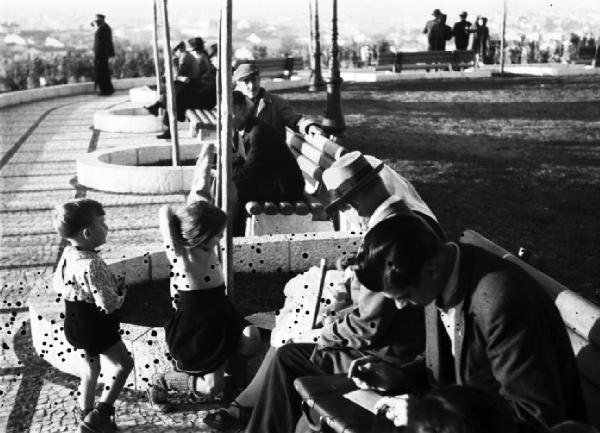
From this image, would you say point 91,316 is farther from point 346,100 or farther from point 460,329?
point 346,100

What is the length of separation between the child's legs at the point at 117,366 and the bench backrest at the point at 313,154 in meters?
2.83

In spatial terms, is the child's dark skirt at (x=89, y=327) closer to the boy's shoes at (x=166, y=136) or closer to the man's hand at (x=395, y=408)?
the man's hand at (x=395, y=408)

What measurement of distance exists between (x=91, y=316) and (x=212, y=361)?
643mm

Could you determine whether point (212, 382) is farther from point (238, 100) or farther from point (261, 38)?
point (261, 38)

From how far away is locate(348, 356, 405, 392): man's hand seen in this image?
3.19 meters

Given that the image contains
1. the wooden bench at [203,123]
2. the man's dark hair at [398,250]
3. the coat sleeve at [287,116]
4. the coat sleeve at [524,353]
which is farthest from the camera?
the wooden bench at [203,123]

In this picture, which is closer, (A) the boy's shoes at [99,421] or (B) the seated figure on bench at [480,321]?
(B) the seated figure on bench at [480,321]

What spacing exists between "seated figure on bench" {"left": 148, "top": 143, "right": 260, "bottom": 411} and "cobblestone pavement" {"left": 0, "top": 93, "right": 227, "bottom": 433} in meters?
0.31

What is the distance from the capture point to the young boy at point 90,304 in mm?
4328

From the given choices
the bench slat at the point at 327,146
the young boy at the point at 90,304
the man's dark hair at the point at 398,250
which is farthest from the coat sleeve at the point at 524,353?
the bench slat at the point at 327,146

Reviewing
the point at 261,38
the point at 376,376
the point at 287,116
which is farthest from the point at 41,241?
the point at 261,38

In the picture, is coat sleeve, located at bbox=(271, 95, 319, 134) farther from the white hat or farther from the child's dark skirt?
the child's dark skirt

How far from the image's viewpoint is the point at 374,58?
3516cm

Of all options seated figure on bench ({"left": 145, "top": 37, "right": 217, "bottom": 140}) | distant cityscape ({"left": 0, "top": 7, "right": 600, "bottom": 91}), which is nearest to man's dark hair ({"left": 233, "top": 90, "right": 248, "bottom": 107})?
distant cityscape ({"left": 0, "top": 7, "right": 600, "bottom": 91})
